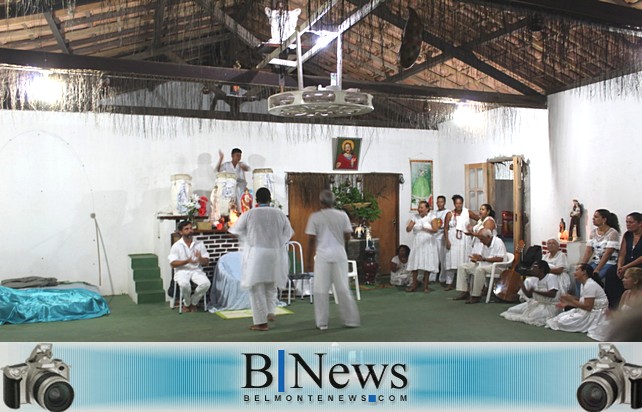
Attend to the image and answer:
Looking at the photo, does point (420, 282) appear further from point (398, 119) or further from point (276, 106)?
point (276, 106)

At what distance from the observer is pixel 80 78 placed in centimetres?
617

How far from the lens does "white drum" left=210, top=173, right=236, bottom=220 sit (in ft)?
26.0

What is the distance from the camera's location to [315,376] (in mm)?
3725

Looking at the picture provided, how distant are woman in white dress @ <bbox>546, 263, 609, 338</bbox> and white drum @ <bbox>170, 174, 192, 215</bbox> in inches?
183

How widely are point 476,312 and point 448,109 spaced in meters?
3.02

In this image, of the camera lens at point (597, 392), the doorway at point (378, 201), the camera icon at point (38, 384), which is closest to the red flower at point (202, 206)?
the doorway at point (378, 201)

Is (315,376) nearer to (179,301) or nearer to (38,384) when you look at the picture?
(38,384)

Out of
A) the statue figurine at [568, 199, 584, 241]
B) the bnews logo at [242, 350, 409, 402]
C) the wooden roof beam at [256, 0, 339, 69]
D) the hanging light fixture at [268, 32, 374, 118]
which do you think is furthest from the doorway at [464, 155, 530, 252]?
the bnews logo at [242, 350, 409, 402]

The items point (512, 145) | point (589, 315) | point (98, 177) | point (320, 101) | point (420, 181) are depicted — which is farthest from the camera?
point (420, 181)

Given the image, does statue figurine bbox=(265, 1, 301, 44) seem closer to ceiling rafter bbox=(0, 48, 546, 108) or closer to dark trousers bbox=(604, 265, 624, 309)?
ceiling rafter bbox=(0, 48, 546, 108)

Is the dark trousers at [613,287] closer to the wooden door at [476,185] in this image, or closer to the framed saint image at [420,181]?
the wooden door at [476,185]

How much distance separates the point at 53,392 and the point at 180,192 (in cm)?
463

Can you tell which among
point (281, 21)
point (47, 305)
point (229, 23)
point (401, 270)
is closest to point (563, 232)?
point (401, 270)

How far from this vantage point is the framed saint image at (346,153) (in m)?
9.53
